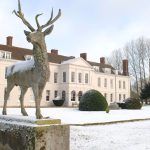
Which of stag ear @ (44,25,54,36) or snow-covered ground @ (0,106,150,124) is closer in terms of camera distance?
stag ear @ (44,25,54,36)

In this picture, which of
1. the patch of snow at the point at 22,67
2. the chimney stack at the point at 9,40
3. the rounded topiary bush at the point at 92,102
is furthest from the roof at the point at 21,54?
the patch of snow at the point at 22,67

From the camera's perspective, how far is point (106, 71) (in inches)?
2338

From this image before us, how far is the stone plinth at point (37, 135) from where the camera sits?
654cm

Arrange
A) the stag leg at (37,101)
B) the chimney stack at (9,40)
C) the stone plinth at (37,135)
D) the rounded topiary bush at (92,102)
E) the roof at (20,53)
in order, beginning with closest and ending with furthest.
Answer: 1. the stone plinth at (37,135)
2. the stag leg at (37,101)
3. the rounded topiary bush at (92,102)
4. the roof at (20,53)
5. the chimney stack at (9,40)

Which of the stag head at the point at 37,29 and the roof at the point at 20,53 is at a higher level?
the roof at the point at 20,53

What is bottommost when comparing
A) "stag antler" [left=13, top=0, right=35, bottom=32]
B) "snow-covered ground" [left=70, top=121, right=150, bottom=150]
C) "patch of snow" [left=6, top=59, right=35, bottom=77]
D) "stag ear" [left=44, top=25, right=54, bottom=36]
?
"snow-covered ground" [left=70, top=121, right=150, bottom=150]

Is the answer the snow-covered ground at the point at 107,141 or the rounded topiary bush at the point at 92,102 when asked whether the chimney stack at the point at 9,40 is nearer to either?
the rounded topiary bush at the point at 92,102

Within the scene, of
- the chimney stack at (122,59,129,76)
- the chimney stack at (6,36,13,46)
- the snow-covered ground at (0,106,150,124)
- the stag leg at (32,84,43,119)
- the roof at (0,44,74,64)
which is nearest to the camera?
the stag leg at (32,84,43,119)

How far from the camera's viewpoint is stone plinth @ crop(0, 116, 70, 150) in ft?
21.5

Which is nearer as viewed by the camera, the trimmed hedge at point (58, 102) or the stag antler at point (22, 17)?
the stag antler at point (22, 17)

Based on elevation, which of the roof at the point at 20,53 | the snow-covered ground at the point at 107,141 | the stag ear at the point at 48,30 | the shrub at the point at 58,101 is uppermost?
the roof at the point at 20,53

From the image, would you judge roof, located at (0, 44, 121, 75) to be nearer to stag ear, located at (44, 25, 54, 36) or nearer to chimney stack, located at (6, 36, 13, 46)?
chimney stack, located at (6, 36, 13, 46)

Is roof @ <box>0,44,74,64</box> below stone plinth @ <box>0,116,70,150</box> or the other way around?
the other way around

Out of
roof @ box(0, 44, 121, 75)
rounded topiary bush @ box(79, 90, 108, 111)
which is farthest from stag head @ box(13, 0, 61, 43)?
roof @ box(0, 44, 121, 75)
